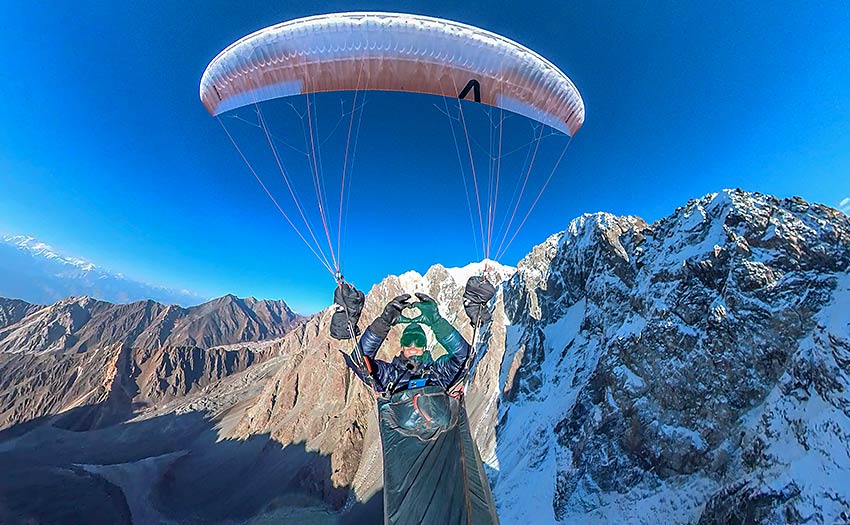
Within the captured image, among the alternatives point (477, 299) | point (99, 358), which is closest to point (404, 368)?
point (477, 299)

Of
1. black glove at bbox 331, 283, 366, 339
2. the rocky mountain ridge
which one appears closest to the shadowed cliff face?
the rocky mountain ridge

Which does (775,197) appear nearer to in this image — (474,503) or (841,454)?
(841,454)

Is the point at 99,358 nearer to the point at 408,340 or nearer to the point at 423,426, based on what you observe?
the point at 408,340

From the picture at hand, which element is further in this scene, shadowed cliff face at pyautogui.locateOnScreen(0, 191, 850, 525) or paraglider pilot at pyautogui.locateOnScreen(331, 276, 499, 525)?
shadowed cliff face at pyautogui.locateOnScreen(0, 191, 850, 525)

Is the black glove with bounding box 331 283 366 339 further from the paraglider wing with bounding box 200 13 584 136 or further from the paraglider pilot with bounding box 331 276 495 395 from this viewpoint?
the paraglider wing with bounding box 200 13 584 136

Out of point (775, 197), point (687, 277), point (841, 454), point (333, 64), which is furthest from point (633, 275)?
point (333, 64)

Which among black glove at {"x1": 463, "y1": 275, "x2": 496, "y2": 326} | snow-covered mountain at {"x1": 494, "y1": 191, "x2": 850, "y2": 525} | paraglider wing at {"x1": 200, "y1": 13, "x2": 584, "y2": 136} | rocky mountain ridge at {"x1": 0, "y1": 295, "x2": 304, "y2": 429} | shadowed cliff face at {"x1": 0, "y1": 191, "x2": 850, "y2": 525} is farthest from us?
rocky mountain ridge at {"x1": 0, "y1": 295, "x2": 304, "y2": 429}
